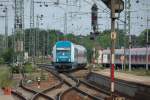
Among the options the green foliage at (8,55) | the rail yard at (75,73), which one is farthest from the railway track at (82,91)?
the green foliage at (8,55)

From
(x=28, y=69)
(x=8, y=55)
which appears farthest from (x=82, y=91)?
(x=8, y=55)

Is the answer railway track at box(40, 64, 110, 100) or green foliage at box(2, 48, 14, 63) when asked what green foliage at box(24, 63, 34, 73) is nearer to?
railway track at box(40, 64, 110, 100)

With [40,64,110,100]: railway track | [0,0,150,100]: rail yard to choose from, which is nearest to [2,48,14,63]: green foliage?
[0,0,150,100]: rail yard

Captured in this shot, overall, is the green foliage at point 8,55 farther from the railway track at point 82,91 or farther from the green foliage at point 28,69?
the railway track at point 82,91

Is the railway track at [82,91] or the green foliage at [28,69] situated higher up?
the green foliage at [28,69]

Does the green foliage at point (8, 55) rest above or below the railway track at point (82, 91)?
above

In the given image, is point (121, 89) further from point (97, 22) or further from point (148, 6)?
point (97, 22)

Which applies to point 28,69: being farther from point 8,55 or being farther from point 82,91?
point 82,91

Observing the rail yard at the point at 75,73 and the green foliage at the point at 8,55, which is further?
the green foliage at the point at 8,55

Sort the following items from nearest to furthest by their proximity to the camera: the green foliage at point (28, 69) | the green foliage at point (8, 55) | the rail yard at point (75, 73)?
1. the rail yard at point (75, 73)
2. the green foliage at point (28, 69)
3. the green foliage at point (8, 55)

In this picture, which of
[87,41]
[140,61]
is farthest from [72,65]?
[87,41]

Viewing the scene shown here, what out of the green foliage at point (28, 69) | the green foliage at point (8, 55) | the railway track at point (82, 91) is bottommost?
the railway track at point (82, 91)

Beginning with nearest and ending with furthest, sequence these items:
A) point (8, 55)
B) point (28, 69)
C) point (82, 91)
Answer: point (82, 91) < point (28, 69) < point (8, 55)

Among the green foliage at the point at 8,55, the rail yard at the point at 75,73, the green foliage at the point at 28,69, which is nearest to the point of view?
the rail yard at the point at 75,73
